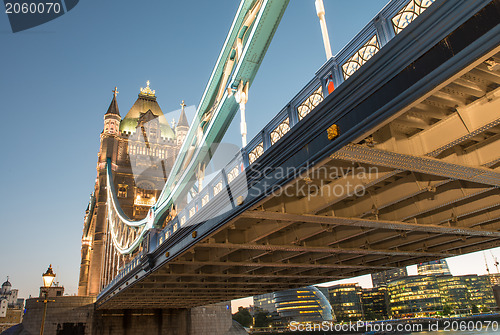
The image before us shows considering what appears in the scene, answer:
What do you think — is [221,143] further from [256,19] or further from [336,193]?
[336,193]

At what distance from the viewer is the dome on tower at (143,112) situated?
98000 mm

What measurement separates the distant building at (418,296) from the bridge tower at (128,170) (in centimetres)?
12533

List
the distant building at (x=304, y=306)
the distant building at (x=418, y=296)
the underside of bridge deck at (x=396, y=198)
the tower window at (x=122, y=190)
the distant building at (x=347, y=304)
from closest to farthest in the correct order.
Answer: the underside of bridge deck at (x=396, y=198) → the tower window at (x=122, y=190) → the distant building at (x=304, y=306) → the distant building at (x=418, y=296) → the distant building at (x=347, y=304)

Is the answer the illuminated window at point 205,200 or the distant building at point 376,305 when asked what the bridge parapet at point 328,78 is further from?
the distant building at point 376,305

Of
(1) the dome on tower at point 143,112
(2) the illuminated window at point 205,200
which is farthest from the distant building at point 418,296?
(2) the illuminated window at point 205,200

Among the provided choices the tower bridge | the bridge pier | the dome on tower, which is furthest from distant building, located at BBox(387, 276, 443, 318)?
the tower bridge

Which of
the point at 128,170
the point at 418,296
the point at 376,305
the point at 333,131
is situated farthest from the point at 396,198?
the point at 376,305

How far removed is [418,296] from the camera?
164m

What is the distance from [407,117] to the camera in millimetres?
7469

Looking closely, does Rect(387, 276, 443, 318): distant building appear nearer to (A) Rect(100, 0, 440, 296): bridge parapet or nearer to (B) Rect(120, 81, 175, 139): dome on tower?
(B) Rect(120, 81, 175, 139): dome on tower

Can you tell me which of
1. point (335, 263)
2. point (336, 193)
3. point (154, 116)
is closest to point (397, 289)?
point (154, 116)

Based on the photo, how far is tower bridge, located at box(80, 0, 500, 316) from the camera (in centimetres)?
573

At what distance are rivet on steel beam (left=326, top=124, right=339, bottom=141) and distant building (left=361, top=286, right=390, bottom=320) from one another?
19727 cm

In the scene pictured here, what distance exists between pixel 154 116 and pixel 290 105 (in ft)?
319
